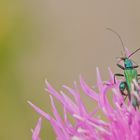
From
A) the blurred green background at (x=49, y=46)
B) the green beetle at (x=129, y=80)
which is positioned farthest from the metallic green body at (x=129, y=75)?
the blurred green background at (x=49, y=46)

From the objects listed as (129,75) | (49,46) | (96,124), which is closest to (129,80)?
(129,75)

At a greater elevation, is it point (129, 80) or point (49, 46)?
point (129, 80)

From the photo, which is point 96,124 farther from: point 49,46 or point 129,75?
point 49,46

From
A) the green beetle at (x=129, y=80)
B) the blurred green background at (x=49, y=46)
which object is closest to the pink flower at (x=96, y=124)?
the green beetle at (x=129, y=80)

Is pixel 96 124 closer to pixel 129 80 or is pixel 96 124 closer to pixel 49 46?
pixel 129 80

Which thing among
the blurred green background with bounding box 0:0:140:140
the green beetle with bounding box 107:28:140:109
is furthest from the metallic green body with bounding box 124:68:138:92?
the blurred green background with bounding box 0:0:140:140

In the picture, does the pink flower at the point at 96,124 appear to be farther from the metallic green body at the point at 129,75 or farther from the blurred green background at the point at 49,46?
the blurred green background at the point at 49,46

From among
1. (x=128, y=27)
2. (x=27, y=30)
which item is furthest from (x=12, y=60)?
(x=128, y=27)

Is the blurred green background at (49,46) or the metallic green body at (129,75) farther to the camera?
the blurred green background at (49,46)

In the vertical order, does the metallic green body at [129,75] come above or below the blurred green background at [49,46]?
above

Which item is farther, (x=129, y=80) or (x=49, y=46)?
(x=49, y=46)
